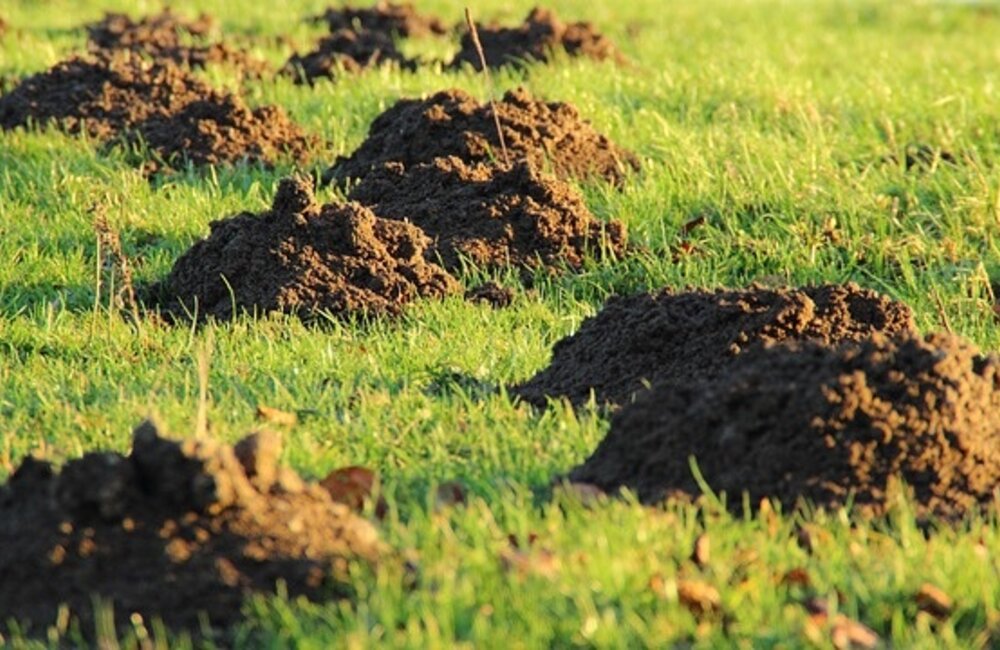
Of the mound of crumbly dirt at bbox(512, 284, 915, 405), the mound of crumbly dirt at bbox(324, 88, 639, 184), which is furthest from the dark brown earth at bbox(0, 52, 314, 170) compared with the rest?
the mound of crumbly dirt at bbox(512, 284, 915, 405)

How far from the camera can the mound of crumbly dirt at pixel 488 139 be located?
8852mm

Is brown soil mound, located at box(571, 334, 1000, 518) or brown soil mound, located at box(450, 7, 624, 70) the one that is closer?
brown soil mound, located at box(571, 334, 1000, 518)

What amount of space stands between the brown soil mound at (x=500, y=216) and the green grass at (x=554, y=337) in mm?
234

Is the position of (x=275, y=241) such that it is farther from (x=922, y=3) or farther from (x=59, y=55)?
(x=922, y=3)

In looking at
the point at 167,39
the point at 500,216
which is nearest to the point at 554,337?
the point at 500,216

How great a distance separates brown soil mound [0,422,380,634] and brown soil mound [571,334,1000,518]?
38.5 inches

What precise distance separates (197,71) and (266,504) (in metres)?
8.06

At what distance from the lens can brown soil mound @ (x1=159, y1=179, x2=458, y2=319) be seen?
7164mm

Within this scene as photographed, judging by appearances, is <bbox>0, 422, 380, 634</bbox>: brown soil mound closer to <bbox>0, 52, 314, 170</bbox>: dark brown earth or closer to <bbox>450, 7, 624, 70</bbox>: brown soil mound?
<bbox>0, 52, 314, 170</bbox>: dark brown earth

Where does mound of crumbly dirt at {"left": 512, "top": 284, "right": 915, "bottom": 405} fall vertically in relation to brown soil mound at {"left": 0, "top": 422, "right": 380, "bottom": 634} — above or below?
below

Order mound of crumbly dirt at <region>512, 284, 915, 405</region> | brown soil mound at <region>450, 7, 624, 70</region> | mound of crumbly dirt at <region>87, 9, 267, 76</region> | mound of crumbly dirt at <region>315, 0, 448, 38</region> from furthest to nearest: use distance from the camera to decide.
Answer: mound of crumbly dirt at <region>315, 0, 448, 38</region>
brown soil mound at <region>450, 7, 624, 70</region>
mound of crumbly dirt at <region>87, 9, 267, 76</region>
mound of crumbly dirt at <region>512, 284, 915, 405</region>

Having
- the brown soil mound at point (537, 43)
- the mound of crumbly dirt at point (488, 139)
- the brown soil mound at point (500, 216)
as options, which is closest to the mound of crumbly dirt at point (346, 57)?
the brown soil mound at point (537, 43)

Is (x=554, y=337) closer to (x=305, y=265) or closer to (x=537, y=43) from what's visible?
(x=305, y=265)

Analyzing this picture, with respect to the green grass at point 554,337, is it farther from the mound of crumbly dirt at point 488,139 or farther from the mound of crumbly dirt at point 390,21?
the mound of crumbly dirt at point 390,21
